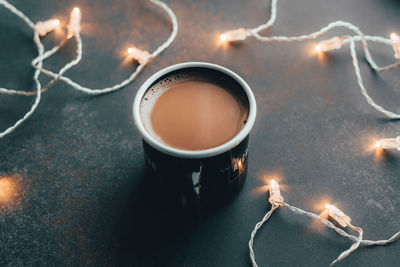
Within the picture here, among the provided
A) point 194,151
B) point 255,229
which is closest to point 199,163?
point 194,151

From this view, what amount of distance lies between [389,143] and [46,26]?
2.22 feet

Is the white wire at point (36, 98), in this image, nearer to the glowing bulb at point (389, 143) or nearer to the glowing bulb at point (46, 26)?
the glowing bulb at point (46, 26)

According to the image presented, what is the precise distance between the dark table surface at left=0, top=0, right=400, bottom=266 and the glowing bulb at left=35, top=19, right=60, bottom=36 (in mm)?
16

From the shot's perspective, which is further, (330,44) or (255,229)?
(330,44)

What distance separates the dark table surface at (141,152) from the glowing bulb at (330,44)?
0.02 m

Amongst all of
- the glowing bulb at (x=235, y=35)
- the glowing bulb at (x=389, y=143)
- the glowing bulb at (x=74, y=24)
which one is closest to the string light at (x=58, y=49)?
the glowing bulb at (x=74, y=24)

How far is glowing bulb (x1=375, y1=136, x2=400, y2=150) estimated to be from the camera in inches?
25.5

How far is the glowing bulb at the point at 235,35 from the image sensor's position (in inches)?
30.4

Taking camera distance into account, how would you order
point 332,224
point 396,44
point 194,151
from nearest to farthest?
point 194,151 → point 332,224 → point 396,44

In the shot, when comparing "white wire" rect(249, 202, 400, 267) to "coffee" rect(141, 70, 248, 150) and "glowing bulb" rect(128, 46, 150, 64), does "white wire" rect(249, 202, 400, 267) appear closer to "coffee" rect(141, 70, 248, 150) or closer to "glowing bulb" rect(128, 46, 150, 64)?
"coffee" rect(141, 70, 248, 150)

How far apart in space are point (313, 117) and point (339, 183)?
129 millimetres

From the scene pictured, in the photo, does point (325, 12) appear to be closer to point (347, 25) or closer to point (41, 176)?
point (347, 25)

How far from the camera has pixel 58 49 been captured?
78 centimetres

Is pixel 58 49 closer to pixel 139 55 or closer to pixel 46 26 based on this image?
pixel 46 26
